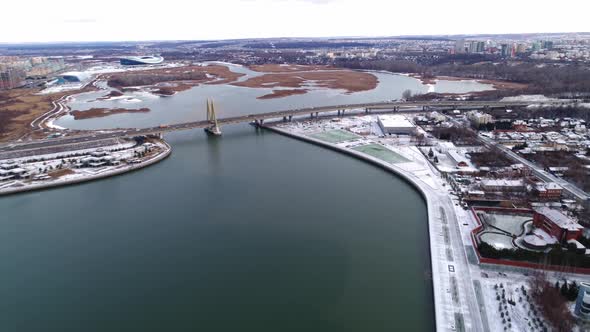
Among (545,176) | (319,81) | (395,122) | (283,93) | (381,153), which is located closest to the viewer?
(545,176)

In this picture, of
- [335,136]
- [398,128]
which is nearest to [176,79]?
[335,136]

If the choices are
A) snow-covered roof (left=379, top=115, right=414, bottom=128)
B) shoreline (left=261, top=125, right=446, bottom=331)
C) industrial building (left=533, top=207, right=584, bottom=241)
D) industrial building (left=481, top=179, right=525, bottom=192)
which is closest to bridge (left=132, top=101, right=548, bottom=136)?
shoreline (left=261, top=125, right=446, bottom=331)

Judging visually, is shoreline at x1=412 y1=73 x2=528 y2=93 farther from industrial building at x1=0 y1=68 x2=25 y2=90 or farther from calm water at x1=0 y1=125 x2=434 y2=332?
industrial building at x1=0 y1=68 x2=25 y2=90

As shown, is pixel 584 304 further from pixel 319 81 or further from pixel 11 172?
pixel 319 81

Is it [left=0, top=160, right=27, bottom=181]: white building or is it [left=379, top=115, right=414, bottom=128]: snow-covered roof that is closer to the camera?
[left=0, top=160, right=27, bottom=181]: white building

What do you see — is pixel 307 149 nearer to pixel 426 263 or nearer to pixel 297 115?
pixel 297 115

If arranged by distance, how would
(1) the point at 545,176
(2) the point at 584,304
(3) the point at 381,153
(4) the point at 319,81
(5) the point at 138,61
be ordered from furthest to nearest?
(5) the point at 138,61 < (4) the point at 319,81 < (3) the point at 381,153 < (1) the point at 545,176 < (2) the point at 584,304
